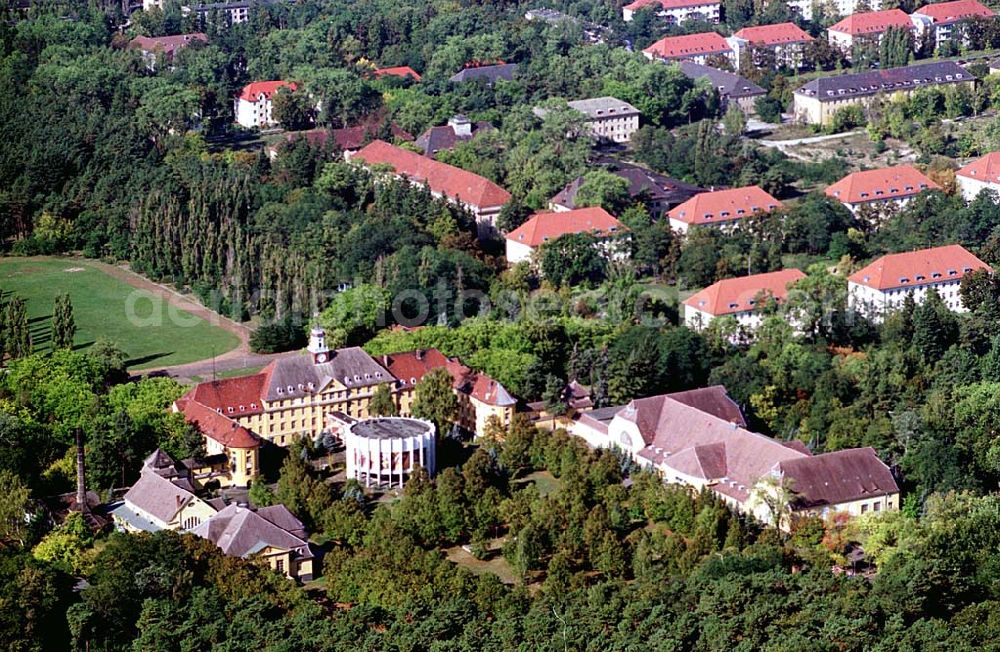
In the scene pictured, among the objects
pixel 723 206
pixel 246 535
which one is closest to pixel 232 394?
pixel 246 535

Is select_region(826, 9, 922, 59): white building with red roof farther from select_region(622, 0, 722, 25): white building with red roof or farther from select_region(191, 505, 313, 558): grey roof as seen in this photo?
select_region(191, 505, 313, 558): grey roof

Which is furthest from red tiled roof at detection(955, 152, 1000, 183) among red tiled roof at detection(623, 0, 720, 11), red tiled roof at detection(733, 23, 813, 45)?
red tiled roof at detection(623, 0, 720, 11)

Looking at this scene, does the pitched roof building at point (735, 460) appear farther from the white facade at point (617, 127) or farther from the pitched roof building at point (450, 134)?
the white facade at point (617, 127)

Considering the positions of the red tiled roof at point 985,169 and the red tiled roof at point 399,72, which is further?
the red tiled roof at point 399,72

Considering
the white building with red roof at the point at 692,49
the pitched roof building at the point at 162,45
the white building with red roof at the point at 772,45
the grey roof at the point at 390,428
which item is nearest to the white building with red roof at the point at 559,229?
the grey roof at the point at 390,428

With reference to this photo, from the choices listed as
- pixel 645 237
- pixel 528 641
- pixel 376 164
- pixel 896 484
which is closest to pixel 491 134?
pixel 376 164

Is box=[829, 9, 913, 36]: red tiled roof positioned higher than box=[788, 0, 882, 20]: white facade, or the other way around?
box=[829, 9, 913, 36]: red tiled roof

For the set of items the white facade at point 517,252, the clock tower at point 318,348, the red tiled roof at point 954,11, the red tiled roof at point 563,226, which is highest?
the clock tower at point 318,348

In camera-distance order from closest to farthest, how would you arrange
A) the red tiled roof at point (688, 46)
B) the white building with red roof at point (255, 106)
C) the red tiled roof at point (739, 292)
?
1. the red tiled roof at point (739, 292)
2. the white building with red roof at point (255, 106)
3. the red tiled roof at point (688, 46)
